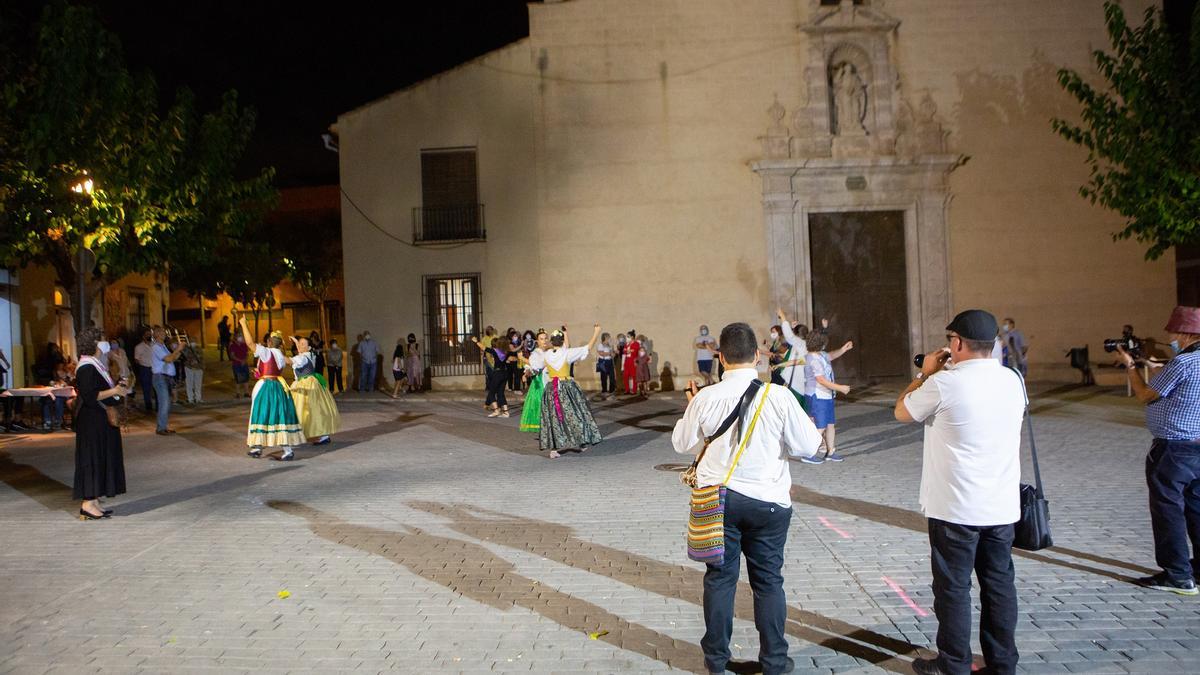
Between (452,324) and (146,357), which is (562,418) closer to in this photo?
(146,357)

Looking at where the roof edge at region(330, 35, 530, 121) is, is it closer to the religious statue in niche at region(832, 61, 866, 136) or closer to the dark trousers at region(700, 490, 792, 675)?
the religious statue in niche at region(832, 61, 866, 136)

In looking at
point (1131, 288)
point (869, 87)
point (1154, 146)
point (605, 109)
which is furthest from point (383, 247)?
point (1131, 288)

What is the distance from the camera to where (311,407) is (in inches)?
515

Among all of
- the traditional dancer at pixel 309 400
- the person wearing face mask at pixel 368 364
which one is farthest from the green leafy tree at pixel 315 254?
the traditional dancer at pixel 309 400

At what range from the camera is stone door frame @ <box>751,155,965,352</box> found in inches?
870

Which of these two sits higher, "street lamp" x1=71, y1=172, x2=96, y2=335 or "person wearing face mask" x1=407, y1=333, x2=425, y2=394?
"street lamp" x1=71, y1=172, x2=96, y2=335

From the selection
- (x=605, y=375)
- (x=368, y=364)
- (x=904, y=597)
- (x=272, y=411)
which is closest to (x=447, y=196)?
(x=368, y=364)

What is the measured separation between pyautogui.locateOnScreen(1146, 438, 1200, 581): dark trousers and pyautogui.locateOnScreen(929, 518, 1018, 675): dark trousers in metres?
2.05

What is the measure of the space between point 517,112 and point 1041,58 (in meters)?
13.2

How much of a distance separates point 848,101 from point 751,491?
65.4 feet

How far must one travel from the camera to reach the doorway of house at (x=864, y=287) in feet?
73.4

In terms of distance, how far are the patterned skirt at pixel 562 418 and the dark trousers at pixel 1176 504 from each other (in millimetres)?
7388

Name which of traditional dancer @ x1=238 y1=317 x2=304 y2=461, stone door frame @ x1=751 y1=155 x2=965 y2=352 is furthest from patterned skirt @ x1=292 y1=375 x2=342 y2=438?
stone door frame @ x1=751 y1=155 x2=965 y2=352

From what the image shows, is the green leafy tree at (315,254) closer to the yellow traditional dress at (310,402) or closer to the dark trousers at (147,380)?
the dark trousers at (147,380)
